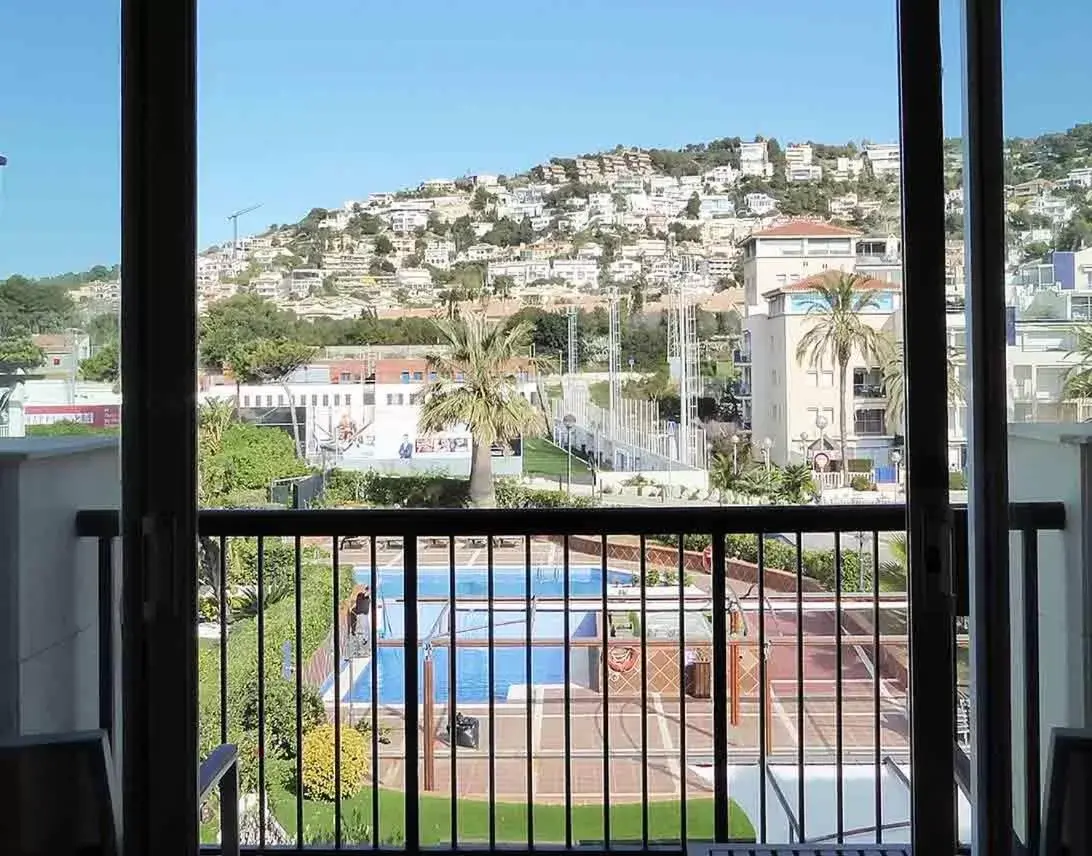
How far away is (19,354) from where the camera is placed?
1464 mm

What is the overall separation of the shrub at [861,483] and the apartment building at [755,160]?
205cm

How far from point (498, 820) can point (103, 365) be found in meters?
2.42

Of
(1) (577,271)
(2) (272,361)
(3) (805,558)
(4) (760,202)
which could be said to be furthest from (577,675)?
(4) (760,202)

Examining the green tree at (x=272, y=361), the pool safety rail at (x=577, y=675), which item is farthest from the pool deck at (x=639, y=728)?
the green tree at (x=272, y=361)

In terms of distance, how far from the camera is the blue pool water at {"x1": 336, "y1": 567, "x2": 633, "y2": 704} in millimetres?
3348

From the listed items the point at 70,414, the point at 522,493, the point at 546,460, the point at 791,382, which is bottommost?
the point at 522,493

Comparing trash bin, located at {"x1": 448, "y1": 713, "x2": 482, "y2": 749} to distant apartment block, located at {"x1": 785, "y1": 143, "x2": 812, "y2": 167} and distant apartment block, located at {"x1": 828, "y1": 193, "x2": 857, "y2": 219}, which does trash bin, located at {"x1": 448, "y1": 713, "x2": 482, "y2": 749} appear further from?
distant apartment block, located at {"x1": 785, "y1": 143, "x2": 812, "y2": 167}

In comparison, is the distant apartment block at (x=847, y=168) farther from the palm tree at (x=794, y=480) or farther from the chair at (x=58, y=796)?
the chair at (x=58, y=796)

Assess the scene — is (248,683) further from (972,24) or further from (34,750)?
(972,24)

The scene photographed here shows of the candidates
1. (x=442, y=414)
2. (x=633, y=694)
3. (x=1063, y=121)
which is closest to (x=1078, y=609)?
(x=1063, y=121)

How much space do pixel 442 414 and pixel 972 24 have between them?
398 cm

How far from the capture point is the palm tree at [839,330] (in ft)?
14.1

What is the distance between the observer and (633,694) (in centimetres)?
462

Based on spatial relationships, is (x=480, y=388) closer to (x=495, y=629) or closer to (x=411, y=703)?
(x=495, y=629)
